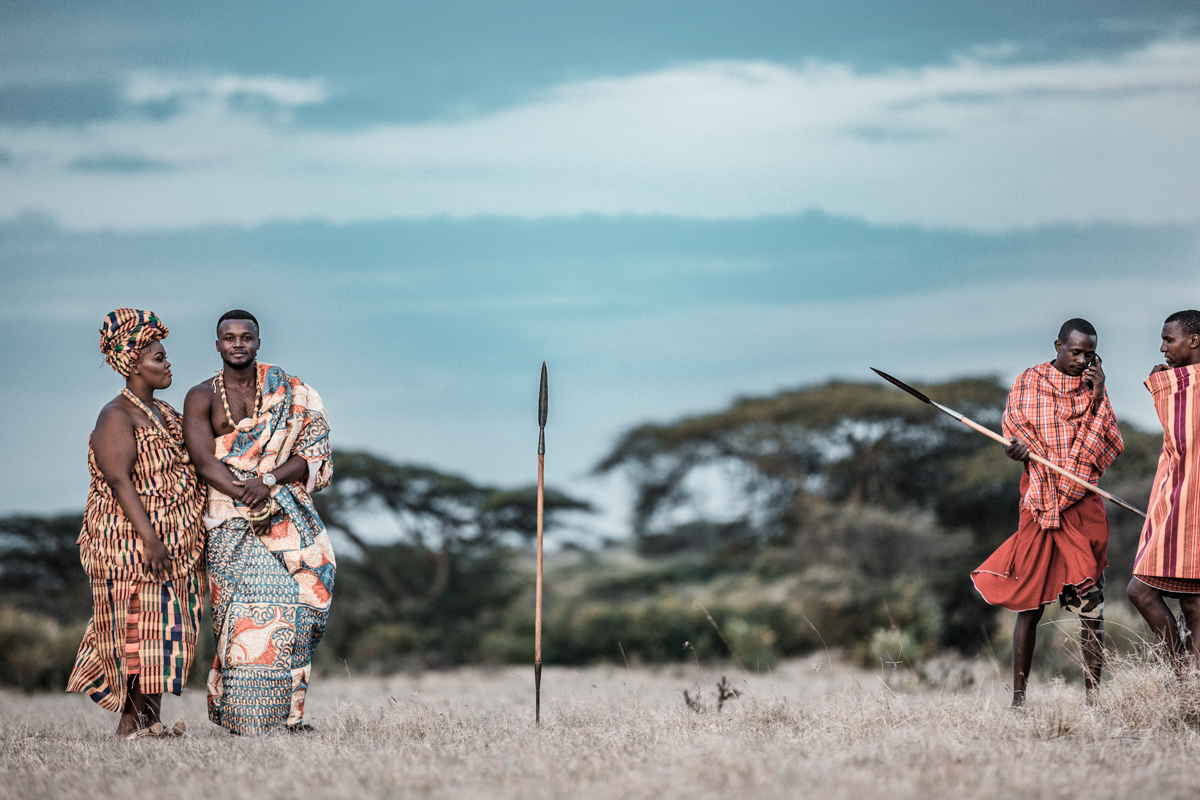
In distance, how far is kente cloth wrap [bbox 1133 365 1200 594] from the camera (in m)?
5.55

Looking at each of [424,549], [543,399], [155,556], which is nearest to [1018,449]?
[543,399]

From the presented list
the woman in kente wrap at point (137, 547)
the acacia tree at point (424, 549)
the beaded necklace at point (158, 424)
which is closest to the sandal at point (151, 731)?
the woman in kente wrap at point (137, 547)

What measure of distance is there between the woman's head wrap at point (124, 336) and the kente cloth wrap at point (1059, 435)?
4.83m

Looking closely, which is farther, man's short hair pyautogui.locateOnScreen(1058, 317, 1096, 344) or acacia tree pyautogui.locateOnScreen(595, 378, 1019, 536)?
acacia tree pyautogui.locateOnScreen(595, 378, 1019, 536)

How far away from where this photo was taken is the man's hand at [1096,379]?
233 inches

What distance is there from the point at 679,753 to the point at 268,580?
2.65 metres

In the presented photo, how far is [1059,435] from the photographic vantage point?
19.6 feet

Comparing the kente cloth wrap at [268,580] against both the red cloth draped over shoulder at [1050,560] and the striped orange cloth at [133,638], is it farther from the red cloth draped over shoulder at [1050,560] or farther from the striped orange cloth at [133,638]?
the red cloth draped over shoulder at [1050,560]

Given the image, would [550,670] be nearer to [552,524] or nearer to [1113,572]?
[552,524]

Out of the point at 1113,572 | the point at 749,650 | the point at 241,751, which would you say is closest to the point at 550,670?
the point at 749,650

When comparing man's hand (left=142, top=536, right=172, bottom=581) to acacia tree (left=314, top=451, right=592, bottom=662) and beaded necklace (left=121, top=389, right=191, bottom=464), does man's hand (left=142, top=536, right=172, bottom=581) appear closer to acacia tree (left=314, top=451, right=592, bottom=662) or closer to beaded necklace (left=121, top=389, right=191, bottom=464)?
beaded necklace (left=121, top=389, right=191, bottom=464)

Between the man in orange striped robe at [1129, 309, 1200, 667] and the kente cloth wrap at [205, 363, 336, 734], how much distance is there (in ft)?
14.7

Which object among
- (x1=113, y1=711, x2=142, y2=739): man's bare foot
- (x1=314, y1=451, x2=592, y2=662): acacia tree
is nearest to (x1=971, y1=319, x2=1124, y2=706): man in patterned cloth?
(x1=113, y1=711, x2=142, y2=739): man's bare foot

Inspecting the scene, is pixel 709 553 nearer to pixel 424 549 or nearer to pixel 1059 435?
pixel 424 549
